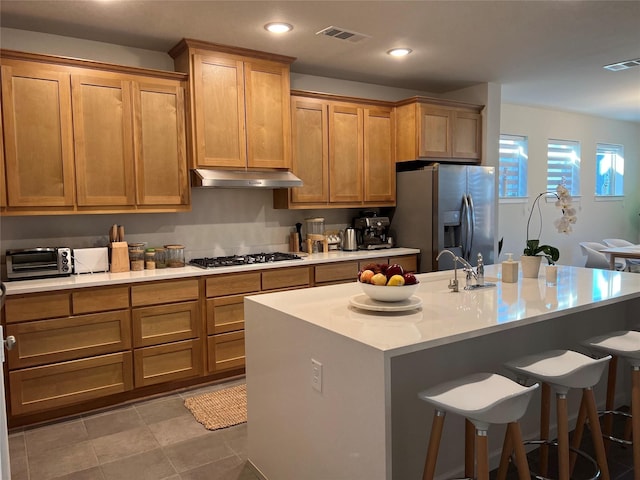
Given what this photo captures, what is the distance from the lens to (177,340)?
11.8ft

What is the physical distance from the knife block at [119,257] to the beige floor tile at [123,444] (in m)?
1.16

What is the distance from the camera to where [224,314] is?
3.77 meters

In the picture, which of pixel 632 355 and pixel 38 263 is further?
pixel 38 263

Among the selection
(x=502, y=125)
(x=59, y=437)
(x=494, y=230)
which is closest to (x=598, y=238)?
(x=502, y=125)

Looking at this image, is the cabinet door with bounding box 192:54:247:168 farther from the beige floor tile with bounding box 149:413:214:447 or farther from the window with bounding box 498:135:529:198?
the window with bounding box 498:135:529:198

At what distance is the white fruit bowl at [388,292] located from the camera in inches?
81.8

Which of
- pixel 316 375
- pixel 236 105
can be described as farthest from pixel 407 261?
pixel 316 375

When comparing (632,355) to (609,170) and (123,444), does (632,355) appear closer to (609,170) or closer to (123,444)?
(123,444)

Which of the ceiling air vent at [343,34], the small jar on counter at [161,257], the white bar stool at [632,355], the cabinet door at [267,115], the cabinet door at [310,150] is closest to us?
the white bar stool at [632,355]

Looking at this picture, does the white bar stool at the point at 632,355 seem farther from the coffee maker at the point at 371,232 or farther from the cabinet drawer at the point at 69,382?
the cabinet drawer at the point at 69,382

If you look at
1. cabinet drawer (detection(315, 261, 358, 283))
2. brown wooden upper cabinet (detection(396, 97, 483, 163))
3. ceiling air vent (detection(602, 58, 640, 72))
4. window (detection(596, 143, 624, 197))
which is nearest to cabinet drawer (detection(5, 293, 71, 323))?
cabinet drawer (detection(315, 261, 358, 283))

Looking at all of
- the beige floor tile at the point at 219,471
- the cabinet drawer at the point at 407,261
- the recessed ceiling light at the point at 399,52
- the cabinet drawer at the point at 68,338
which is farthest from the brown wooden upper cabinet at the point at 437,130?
the beige floor tile at the point at 219,471

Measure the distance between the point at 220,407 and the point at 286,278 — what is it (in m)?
1.15

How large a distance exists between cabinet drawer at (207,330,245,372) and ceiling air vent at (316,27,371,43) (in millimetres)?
2359
